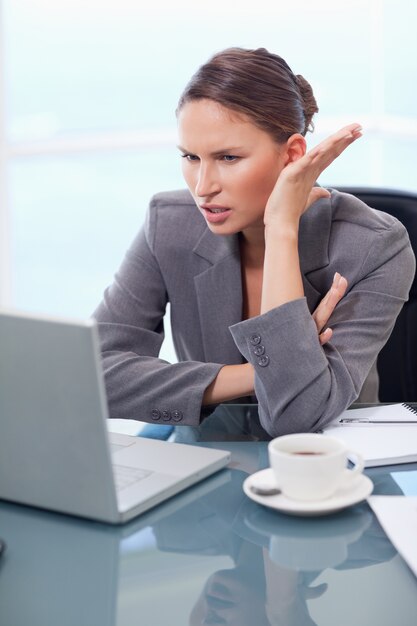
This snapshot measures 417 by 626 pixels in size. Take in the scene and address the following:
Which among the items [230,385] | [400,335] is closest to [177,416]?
[230,385]

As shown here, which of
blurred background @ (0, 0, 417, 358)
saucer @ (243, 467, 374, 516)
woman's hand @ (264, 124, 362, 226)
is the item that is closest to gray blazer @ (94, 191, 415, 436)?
woman's hand @ (264, 124, 362, 226)

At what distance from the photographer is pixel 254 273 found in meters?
1.82

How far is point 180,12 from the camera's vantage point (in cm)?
558

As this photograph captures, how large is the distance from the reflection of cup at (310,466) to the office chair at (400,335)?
2.71 ft

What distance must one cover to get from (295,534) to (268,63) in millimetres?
906

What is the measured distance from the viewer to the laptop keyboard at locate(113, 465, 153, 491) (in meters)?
1.12

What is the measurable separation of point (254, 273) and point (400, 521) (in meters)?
0.86

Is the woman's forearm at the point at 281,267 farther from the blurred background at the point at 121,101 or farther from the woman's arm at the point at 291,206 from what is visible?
the blurred background at the point at 121,101

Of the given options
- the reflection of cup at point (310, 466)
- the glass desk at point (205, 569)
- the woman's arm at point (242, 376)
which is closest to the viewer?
the glass desk at point (205, 569)

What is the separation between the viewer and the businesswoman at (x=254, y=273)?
1414 millimetres

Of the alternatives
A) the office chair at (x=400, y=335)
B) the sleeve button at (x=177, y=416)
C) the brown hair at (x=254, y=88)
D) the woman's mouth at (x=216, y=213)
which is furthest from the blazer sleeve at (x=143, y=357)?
the office chair at (x=400, y=335)

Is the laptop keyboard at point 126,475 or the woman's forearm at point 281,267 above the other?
the woman's forearm at point 281,267

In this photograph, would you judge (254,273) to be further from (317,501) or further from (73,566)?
(73,566)

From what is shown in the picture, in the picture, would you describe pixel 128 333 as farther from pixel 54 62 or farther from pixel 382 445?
pixel 54 62
